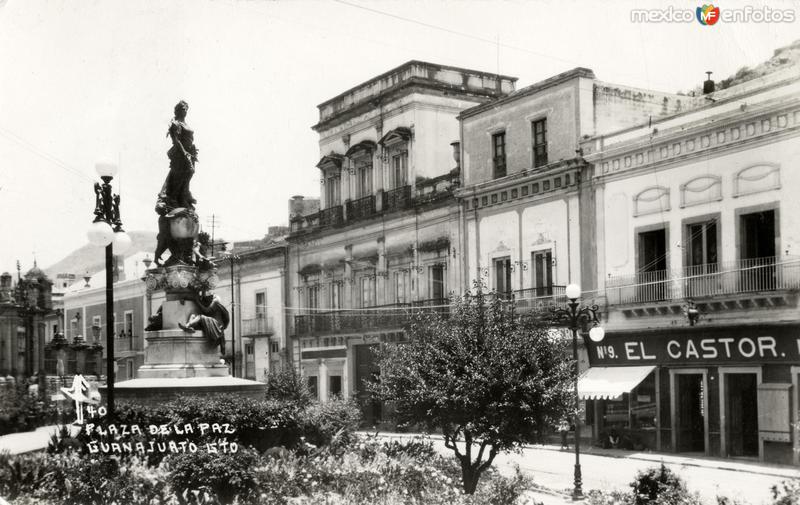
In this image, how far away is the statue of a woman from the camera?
15445 millimetres

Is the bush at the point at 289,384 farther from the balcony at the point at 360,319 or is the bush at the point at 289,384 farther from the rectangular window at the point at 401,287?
the rectangular window at the point at 401,287

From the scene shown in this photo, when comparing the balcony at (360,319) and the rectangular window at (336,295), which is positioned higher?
the rectangular window at (336,295)

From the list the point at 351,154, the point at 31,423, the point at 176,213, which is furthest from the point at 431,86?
the point at 176,213

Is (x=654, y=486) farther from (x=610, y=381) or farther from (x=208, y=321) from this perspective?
(x=610, y=381)

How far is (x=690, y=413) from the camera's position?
71.5 ft

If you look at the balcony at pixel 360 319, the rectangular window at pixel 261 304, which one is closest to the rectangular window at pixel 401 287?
the balcony at pixel 360 319

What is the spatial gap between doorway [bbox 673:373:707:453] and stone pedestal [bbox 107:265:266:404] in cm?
1044

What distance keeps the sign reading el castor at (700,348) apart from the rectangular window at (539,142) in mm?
5388

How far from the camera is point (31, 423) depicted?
83.5 ft

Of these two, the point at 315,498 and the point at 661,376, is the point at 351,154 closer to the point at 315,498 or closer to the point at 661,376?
the point at 661,376

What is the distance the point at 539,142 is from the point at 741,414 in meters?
9.65

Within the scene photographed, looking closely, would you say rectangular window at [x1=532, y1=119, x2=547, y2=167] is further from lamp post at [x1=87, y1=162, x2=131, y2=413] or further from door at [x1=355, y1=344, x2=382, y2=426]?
lamp post at [x1=87, y1=162, x2=131, y2=413]

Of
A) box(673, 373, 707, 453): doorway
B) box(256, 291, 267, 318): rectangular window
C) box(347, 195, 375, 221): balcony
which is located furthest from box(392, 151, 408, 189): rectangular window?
box(673, 373, 707, 453): doorway

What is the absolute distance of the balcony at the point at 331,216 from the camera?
36375mm
